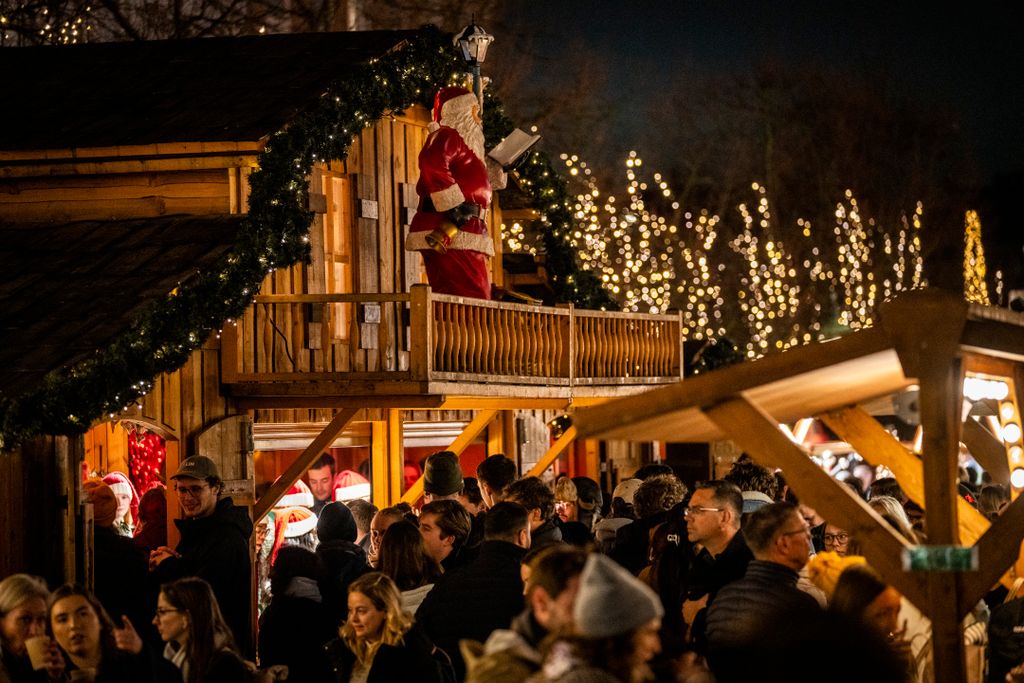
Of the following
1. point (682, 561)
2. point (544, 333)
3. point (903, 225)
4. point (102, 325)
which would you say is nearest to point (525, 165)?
point (544, 333)

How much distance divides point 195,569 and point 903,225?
112 feet

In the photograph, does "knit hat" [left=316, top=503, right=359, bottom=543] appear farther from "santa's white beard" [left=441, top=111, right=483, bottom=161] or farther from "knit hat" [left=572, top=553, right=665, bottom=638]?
"santa's white beard" [left=441, top=111, right=483, bottom=161]

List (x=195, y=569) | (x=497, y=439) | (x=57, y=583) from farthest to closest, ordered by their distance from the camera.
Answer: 1. (x=497, y=439)
2. (x=57, y=583)
3. (x=195, y=569)

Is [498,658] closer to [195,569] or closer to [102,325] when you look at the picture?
[195,569]

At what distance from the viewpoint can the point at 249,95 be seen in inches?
607

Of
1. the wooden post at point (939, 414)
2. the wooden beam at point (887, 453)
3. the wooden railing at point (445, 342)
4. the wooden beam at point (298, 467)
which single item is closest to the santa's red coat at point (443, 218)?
the wooden railing at point (445, 342)

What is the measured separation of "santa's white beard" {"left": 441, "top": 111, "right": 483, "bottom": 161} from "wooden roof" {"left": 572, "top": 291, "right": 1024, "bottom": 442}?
386 inches

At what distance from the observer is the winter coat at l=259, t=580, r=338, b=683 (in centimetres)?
889

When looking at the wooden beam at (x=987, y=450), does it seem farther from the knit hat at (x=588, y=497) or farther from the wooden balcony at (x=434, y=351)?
the wooden balcony at (x=434, y=351)

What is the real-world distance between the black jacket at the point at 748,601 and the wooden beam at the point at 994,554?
0.72 m

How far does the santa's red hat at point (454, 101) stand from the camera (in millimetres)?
16109

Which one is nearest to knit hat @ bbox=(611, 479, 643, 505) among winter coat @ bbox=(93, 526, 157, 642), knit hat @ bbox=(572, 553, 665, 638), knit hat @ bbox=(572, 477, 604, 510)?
knit hat @ bbox=(572, 477, 604, 510)

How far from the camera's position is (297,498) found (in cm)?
1644

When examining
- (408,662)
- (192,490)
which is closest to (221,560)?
(192,490)
